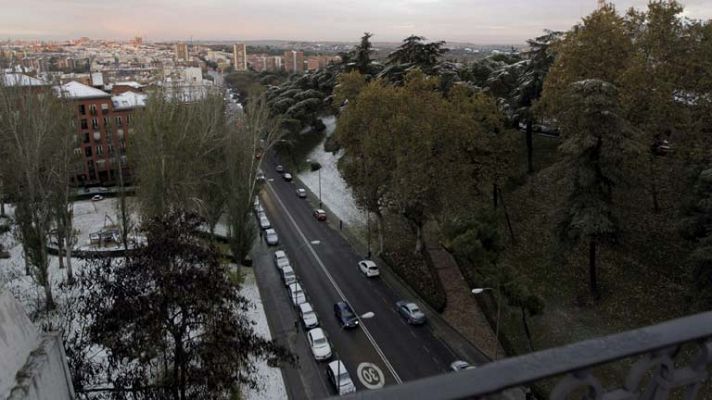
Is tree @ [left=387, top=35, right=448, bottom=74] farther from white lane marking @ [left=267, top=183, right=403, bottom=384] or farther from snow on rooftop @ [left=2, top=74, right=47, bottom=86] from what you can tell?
snow on rooftop @ [left=2, top=74, right=47, bottom=86]

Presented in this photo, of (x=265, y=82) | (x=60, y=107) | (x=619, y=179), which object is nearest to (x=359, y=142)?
(x=619, y=179)

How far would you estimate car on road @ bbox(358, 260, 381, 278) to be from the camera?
2147 centimetres

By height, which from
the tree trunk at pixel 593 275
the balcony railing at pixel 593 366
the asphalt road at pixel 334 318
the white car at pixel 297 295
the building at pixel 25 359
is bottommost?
the asphalt road at pixel 334 318

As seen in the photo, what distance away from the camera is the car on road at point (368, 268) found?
2147 centimetres

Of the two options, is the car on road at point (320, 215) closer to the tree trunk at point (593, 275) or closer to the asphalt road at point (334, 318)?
the asphalt road at point (334, 318)

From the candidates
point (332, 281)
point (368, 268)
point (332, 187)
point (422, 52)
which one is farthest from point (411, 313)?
point (422, 52)

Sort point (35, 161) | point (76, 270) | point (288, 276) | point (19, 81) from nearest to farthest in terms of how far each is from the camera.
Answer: point (35, 161) → point (288, 276) → point (76, 270) → point (19, 81)

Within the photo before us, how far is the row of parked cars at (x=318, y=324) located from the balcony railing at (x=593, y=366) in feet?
39.5

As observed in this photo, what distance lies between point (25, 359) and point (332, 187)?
3070 cm

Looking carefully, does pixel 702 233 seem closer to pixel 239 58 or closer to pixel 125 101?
pixel 125 101

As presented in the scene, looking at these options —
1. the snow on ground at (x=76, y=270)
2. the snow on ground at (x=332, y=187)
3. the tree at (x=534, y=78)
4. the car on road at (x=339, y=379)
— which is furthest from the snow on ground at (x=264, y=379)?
the tree at (x=534, y=78)

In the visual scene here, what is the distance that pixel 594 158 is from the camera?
50.2 ft

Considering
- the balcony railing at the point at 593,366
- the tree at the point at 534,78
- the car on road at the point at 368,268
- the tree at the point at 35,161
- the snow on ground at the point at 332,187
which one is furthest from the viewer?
the snow on ground at the point at 332,187

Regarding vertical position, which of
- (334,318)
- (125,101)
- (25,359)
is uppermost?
(25,359)
